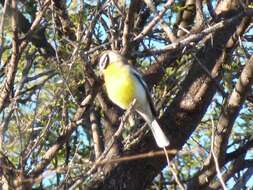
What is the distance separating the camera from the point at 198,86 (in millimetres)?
5184

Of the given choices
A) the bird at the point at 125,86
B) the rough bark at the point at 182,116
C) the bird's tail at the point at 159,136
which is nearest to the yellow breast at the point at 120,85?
the bird at the point at 125,86

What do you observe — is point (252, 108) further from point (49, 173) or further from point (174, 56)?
point (49, 173)

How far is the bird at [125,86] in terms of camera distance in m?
5.30

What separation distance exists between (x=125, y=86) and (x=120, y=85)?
5 centimetres

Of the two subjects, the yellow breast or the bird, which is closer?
the bird

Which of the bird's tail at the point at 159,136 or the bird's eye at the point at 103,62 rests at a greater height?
the bird's eye at the point at 103,62

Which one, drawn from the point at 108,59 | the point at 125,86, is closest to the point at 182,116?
the point at 125,86

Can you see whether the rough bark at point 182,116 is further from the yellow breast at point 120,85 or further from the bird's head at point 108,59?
the bird's head at point 108,59

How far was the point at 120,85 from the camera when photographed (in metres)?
5.50

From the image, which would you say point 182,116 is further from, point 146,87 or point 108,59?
point 108,59

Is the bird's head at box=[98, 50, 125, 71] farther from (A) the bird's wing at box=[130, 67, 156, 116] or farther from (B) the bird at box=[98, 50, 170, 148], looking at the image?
(A) the bird's wing at box=[130, 67, 156, 116]

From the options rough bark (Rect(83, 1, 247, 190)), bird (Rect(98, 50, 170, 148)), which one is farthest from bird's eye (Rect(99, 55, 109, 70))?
rough bark (Rect(83, 1, 247, 190))

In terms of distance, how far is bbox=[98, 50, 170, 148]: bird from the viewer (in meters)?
5.30

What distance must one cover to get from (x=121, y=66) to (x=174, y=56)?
417 millimetres
